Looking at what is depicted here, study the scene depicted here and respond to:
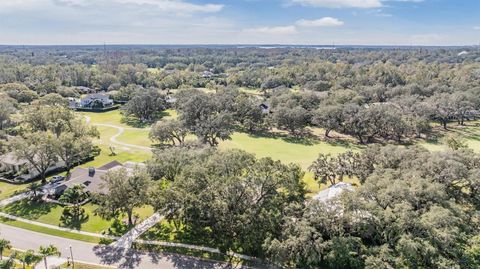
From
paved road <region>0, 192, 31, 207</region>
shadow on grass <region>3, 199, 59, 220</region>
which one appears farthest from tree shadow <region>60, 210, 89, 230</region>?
paved road <region>0, 192, 31, 207</region>

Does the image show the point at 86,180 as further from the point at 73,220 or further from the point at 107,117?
the point at 107,117

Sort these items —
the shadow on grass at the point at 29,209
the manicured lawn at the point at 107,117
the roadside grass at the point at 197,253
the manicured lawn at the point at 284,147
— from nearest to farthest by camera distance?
the roadside grass at the point at 197,253
the shadow on grass at the point at 29,209
the manicured lawn at the point at 284,147
the manicured lawn at the point at 107,117

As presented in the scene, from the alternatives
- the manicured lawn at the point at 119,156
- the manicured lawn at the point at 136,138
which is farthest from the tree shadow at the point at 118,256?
the manicured lawn at the point at 136,138

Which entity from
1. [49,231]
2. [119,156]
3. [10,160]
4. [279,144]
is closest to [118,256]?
[49,231]

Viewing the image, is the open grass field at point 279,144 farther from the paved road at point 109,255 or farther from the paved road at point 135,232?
the paved road at point 109,255

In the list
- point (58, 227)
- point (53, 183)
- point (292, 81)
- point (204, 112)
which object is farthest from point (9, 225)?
point (292, 81)

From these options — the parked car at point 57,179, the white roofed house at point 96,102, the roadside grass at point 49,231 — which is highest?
the white roofed house at point 96,102

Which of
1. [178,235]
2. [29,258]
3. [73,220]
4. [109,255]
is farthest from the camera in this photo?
[73,220]
